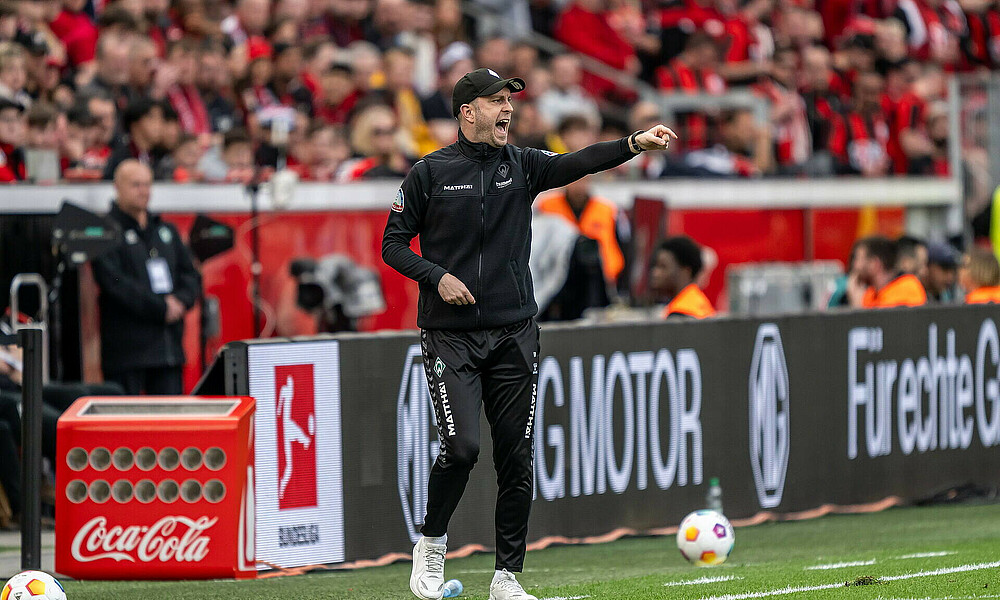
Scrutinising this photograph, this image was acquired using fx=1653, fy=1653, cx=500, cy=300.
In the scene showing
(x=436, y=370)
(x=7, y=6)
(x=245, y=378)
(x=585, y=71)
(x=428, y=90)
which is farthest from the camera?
(x=585, y=71)

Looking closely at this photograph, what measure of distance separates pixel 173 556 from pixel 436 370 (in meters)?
1.72

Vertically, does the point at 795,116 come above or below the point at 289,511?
above

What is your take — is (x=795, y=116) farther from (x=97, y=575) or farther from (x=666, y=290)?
(x=97, y=575)

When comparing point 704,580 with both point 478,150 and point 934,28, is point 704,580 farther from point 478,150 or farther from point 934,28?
point 934,28

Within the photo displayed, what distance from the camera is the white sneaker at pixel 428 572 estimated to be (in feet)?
23.3

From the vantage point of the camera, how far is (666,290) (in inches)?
426

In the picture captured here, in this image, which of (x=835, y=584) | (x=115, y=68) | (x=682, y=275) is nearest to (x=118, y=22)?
(x=115, y=68)

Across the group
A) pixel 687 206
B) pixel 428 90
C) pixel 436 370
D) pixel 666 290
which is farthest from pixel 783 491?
pixel 428 90

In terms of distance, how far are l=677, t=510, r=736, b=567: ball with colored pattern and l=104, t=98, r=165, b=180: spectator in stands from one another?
19.0 ft

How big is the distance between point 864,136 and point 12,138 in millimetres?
10516

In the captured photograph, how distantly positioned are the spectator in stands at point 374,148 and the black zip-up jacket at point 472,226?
6.63 meters

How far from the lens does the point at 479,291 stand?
23.0 ft

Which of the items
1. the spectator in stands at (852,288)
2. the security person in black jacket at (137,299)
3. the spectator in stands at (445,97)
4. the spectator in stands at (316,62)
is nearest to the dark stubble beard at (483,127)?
the security person in black jacket at (137,299)

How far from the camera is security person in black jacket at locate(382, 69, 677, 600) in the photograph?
6.99 meters
